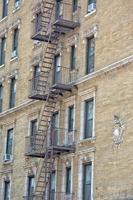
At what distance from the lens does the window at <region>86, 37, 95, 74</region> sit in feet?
124

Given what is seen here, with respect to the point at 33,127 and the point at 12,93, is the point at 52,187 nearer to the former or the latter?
the point at 33,127

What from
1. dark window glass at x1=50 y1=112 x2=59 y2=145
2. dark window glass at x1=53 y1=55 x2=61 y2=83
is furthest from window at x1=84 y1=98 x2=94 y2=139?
dark window glass at x1=53 y1=55 x2=61 y2=83

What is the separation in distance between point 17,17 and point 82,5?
10.1 metres

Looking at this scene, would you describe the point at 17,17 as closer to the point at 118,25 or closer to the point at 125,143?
the point at 118,25

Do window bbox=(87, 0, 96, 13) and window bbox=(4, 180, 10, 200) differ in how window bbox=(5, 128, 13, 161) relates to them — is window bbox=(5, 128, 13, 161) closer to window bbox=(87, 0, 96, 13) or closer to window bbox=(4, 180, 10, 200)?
window bbox=(4, 180, 10, 200)

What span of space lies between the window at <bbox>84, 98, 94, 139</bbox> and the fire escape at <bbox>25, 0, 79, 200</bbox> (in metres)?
1.17

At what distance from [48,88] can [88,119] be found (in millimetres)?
4553

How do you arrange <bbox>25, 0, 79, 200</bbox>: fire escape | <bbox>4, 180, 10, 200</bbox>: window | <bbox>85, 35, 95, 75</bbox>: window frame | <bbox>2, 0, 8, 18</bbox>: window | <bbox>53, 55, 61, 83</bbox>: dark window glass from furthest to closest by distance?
<bbox>2, 0, 8, 18</bbox>: window → <bbox>4, 180, 10, 200</bbox>: window → <bbox>53, 55, 61, 83</bbox>: dark window glass → <bbox>25, 0, 79, 200</bbox>: fire escape → <bbox>85, 35, 95, 75</bbox>: window frame

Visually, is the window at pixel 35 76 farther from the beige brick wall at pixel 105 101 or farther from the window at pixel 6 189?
the window at pixel 6 189

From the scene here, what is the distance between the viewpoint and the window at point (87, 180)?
36034 millimetres

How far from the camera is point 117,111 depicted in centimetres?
3441

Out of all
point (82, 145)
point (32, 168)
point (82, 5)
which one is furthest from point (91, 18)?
point (32, 168)

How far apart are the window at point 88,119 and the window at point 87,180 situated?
1719mm

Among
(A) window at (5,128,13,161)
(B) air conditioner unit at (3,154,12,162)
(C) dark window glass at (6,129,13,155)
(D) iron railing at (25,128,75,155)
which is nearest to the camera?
(D) iron railing at (25,128,75,155)
